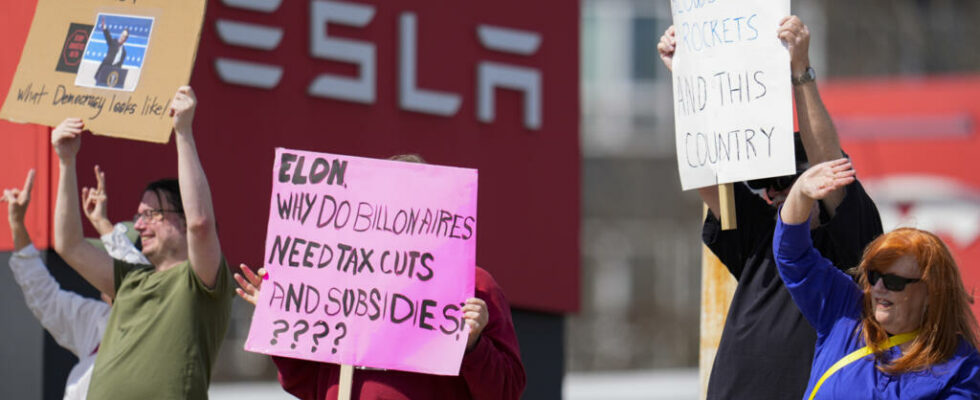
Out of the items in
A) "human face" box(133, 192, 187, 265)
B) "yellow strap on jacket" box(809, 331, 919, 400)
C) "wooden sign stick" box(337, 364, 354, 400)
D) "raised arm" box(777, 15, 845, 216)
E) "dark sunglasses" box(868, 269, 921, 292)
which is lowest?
"wooden sign stick" box(337, 364, 354, 400)

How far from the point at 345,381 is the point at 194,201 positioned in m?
0.80

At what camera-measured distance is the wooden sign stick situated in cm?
462

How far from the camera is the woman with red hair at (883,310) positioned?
414cm

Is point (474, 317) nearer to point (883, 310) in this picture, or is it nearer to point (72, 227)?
point (883, 310)

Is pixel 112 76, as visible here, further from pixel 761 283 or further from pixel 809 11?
pixel 809 11

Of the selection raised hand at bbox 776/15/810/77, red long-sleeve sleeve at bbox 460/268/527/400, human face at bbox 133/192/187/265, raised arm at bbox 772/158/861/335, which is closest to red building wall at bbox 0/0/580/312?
human face at bbox 133/192/187/265

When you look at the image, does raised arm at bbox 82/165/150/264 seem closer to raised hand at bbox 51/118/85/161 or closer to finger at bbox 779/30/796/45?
raised hand at bbox 51/118/85/161

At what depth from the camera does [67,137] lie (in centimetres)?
548

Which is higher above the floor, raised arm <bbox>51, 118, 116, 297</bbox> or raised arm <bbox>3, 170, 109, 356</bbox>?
raised arm <bbox>51, 118, 116, 297</bbox>

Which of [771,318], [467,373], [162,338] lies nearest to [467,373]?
[467,373]

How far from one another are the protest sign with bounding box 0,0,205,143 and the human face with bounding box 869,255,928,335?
2354 mm

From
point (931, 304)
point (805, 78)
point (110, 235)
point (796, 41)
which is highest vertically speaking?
point (796, 41)

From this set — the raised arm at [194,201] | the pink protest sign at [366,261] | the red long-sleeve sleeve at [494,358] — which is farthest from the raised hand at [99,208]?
the red long-sleeve sleeve at [494,358]

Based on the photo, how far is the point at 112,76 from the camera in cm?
555
